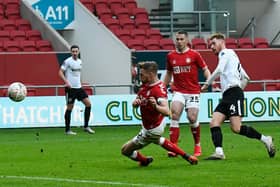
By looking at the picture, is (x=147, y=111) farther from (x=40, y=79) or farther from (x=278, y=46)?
(x=278, y=46)

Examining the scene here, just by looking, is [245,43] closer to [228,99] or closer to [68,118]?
[68,118]

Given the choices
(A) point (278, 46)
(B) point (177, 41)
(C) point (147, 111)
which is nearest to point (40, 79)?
(A) point (278, 46)

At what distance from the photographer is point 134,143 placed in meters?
14.8

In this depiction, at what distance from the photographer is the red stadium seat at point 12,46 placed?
31156 millimetres

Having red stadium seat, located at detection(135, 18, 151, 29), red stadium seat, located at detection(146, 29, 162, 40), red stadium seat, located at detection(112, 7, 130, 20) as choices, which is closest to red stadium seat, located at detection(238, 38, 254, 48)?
red stadium seat, located at detection(146, 29, 162, 40)

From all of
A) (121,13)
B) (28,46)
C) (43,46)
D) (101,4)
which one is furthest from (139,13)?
(28,46)

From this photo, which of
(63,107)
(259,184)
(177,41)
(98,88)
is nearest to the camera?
(259,184)

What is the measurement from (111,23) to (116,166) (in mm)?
19248

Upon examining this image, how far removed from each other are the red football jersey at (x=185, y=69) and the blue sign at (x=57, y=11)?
1601 cm

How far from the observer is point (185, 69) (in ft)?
55.4

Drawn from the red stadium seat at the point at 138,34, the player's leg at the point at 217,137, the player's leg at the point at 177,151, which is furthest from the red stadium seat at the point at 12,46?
the player's leg at the point at 177,151

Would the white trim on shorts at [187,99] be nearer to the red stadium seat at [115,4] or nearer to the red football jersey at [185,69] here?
the red football jersey at [185,69]

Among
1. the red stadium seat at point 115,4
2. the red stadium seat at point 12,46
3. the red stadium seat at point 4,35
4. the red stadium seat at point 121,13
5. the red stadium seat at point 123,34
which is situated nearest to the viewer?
the red stadium seat at point 12,46

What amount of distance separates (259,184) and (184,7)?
996 inches
